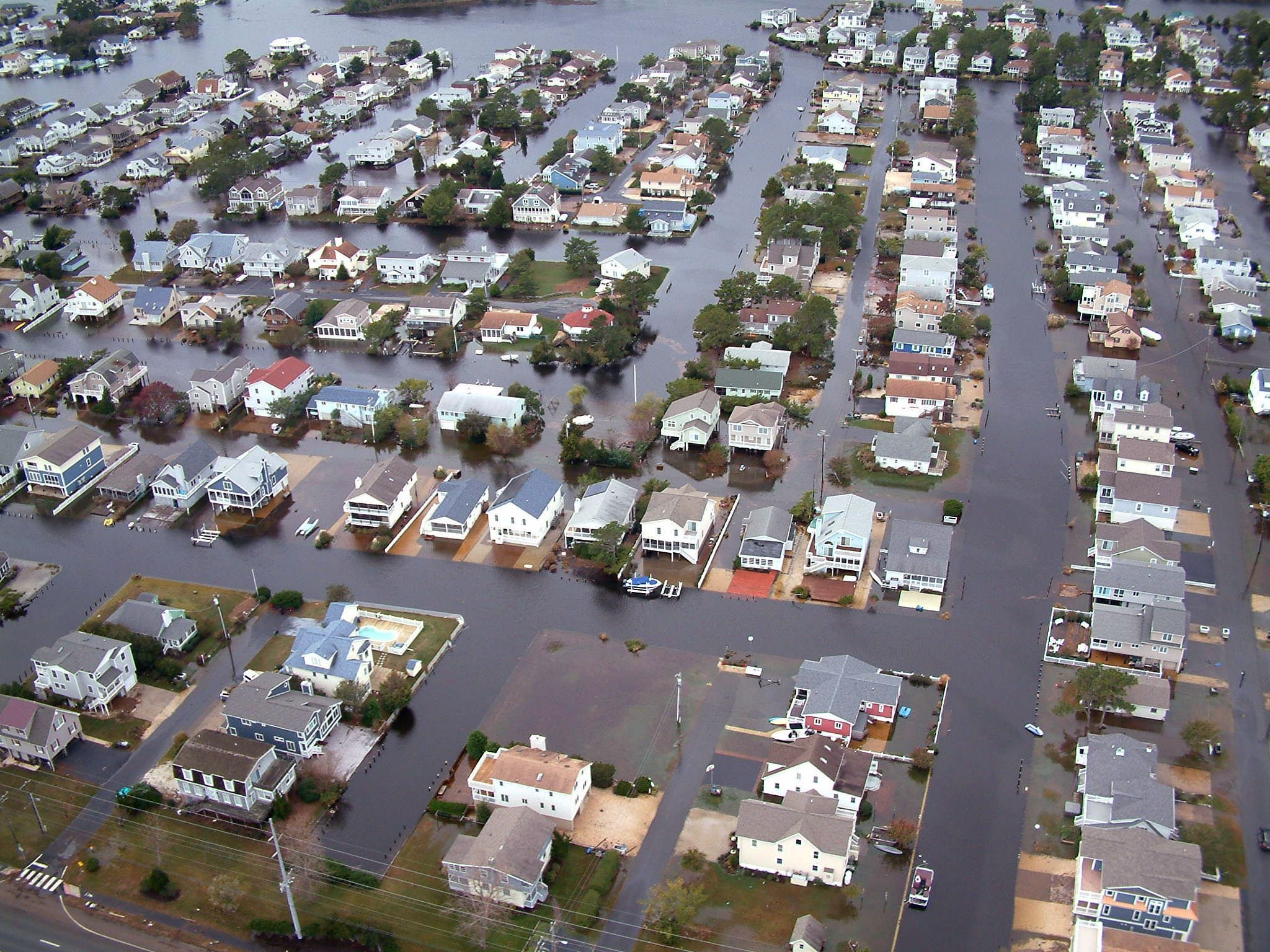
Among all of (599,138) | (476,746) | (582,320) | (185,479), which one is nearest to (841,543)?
(476,746)

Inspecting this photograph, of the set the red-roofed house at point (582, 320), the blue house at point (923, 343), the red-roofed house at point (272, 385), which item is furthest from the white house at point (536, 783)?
the blue house at point (923, 343)

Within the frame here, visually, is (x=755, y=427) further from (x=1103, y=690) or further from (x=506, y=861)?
(x=506, y=861)

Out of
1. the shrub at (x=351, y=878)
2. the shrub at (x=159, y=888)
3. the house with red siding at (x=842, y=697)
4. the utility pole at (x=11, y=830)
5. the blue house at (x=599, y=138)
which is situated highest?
the blue house at (x=599, y=138)

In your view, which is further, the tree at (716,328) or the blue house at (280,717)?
the tree at (716,328)

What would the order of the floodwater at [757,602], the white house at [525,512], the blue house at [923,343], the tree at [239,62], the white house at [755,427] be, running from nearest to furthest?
the floodwater at [757,602] < the white house at [525,512] < the white house at [755,427] < the blue house at [923,343] < the tree at [239,62]

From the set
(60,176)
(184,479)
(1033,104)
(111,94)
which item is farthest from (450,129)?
(184,479)

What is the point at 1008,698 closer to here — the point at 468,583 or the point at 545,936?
the point at 545,936

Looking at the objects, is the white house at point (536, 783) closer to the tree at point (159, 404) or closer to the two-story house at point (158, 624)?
the two-story house at point (158, 624)
